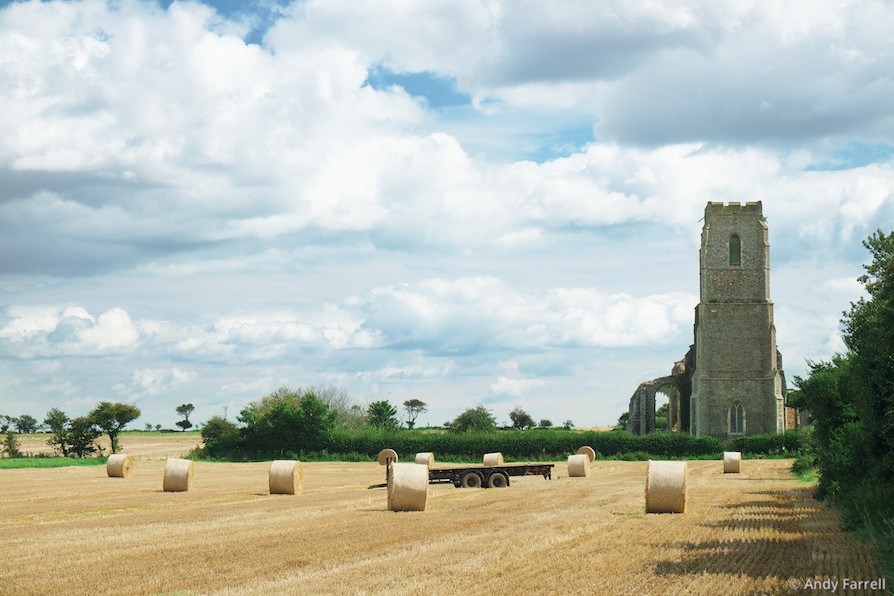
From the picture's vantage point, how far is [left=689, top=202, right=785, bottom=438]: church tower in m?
77.6

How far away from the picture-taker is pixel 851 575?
507 inches

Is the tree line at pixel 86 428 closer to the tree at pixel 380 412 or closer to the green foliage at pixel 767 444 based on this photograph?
the tree at pixel 380 412

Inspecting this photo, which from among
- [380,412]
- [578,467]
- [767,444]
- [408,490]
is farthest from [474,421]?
[408,490]

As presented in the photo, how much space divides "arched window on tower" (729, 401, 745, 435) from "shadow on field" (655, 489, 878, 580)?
55604 mm

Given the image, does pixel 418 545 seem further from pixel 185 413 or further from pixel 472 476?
pixel 185 413

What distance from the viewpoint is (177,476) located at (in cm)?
3228

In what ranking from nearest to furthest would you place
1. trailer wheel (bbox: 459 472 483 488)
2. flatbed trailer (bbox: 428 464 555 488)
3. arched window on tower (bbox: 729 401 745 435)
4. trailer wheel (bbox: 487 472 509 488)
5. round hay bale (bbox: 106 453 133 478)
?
flatbed trailer (bbox: 428 464 555 488), trailer wheel (bbox: 459 472 483 488), trailer wheel (bbox: 487 472 509 488), round hay bale (bbox: 106 453 133 478), arched window on tower (bbox: 729 401 745 435)

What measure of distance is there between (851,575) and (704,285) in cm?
6878

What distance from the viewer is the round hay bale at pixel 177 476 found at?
106 feet

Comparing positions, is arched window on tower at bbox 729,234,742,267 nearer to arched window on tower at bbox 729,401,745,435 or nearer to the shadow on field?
arched window on tower at bbox 729,401,745,435

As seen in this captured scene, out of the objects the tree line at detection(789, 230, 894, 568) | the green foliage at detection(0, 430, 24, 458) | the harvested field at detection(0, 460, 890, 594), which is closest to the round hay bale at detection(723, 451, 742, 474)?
the tree line at detection(789, 230, 894, 568)

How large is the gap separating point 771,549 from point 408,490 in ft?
32.4

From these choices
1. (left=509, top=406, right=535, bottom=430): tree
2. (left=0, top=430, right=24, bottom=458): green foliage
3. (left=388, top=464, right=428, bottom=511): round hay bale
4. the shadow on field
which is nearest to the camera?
the shadow on field

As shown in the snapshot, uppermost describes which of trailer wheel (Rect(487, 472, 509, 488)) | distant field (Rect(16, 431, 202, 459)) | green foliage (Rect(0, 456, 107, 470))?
trailer wheel (Rect(487, 472, 509, 488))
